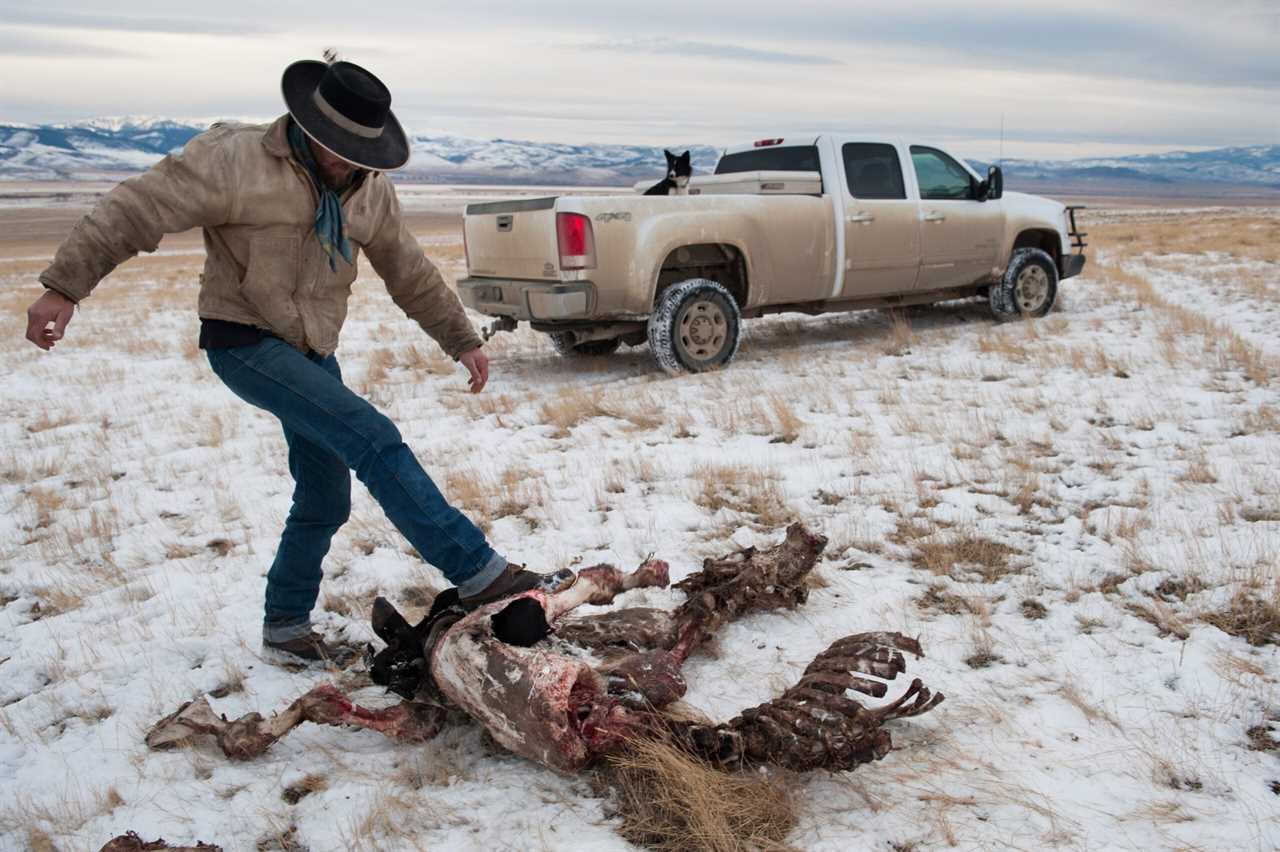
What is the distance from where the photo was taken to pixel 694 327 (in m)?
8.23

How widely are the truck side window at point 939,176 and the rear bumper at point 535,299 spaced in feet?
13.1

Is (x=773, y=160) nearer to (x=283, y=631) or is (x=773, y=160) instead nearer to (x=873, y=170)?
(x=873, y=170)

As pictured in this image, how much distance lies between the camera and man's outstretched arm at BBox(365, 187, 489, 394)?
11.0 ft

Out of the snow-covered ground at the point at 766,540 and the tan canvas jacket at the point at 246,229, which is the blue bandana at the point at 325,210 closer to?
the tan canvas jacket at the point at 246,229

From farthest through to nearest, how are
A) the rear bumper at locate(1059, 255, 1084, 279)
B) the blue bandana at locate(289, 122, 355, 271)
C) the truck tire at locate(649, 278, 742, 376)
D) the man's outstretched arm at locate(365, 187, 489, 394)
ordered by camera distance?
the rear bumper at locate(1059, 255, 1084, 279)
the truck tire at locate(649, 278, 742, 376)
the man's outstretched arm at locate(365, 187, 489, 394)
the blue bandana at locate(289, 122, 355, 271)

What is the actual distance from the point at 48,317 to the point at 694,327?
5.95m

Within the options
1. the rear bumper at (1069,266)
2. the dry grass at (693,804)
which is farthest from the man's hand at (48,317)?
the rear bumper at (1069,266)

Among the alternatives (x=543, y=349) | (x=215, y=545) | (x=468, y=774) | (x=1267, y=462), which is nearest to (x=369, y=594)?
(x=215, y=545)

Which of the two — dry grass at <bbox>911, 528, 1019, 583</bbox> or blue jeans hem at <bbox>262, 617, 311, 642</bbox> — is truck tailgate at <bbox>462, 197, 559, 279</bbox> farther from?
blue jeans hem at <bbox>262, 617, 311, 642</bbox>

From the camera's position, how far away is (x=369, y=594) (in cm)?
411

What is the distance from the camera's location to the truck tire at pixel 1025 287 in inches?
404

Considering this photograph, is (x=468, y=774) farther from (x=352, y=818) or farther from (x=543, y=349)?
(x=543, y=349)

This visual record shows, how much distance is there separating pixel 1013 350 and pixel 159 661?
24.2ft

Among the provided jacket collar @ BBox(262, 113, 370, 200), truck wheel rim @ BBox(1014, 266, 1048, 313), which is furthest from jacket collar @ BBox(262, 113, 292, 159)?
truck wheel rim @ BBox(1014, 266, 1048, 313)
